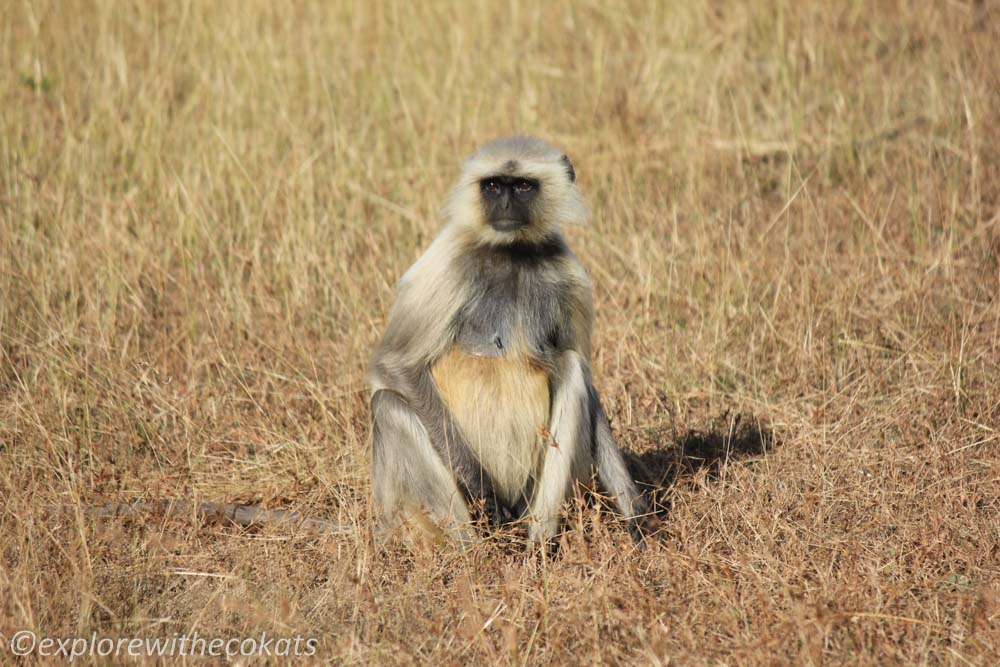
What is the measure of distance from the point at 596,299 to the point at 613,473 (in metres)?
2.06

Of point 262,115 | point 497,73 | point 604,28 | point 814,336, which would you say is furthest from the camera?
point 604,28

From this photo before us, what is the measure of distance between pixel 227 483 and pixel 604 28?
5.04 metres

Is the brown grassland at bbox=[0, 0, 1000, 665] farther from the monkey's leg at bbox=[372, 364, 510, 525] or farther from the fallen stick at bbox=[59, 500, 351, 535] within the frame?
the monkey's leg at bbox=[372, 364, 510, 525]

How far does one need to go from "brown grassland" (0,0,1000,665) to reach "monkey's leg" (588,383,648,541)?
0.09 meters

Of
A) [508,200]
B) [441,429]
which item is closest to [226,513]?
[441,429]

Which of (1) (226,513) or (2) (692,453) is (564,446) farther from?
(1) (226,513)

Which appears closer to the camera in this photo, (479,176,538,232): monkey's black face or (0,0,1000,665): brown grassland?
(0,0,1000,665): brown grassland

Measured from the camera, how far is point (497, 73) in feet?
24.9

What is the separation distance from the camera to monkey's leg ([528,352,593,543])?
13.2 ft

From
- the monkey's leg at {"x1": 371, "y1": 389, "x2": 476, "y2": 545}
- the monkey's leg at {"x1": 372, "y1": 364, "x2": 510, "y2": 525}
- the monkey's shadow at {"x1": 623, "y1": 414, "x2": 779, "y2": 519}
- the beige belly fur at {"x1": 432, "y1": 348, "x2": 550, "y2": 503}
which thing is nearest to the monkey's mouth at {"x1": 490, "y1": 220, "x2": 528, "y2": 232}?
the beige belly fur at {"x1": 432, "y1": 348, "x2": 550, "y2": 503}

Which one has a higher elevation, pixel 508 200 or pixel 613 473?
pixel 508 200

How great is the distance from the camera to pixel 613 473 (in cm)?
415

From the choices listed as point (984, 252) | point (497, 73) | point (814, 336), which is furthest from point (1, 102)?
point (984, 252)

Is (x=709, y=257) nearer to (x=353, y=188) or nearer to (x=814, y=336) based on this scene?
(x=814, y=336)
